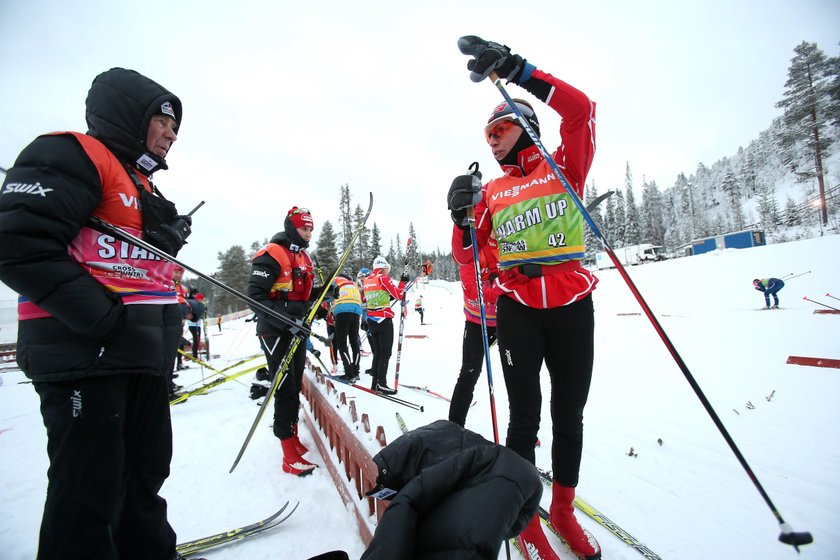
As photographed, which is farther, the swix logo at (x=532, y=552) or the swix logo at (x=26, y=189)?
the swix logo at (x=532, y=552)

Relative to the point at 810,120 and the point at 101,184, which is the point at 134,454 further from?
the point at 810,120

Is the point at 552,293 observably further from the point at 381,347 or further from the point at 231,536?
the point at 381,347

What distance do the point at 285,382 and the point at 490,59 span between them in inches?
128

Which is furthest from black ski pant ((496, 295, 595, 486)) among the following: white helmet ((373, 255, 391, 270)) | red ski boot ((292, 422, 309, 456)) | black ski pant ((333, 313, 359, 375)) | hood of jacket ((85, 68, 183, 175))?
Result: black ski pant ((333, 313, 359, 375))

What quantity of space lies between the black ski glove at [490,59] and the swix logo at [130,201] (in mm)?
1996

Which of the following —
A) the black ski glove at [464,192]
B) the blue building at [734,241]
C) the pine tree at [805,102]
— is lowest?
the black ski glove at [464,192]

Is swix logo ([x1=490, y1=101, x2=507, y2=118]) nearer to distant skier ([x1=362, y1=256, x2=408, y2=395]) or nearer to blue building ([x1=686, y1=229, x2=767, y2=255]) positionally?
distant skier ([x1=362, y1=256, x2=408, y2=395])

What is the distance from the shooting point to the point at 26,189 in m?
1.27

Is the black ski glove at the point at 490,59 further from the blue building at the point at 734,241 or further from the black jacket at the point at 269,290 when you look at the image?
the blue building at the point at 734,241

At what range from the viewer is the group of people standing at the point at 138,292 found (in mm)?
1312

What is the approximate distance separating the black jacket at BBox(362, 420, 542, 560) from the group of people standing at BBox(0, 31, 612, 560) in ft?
3.38

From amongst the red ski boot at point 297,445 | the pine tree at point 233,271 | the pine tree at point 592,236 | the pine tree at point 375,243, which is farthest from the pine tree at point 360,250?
the red ski boot at point 297,445

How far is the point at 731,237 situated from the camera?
32.8 meters

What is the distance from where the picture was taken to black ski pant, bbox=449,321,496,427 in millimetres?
3115
